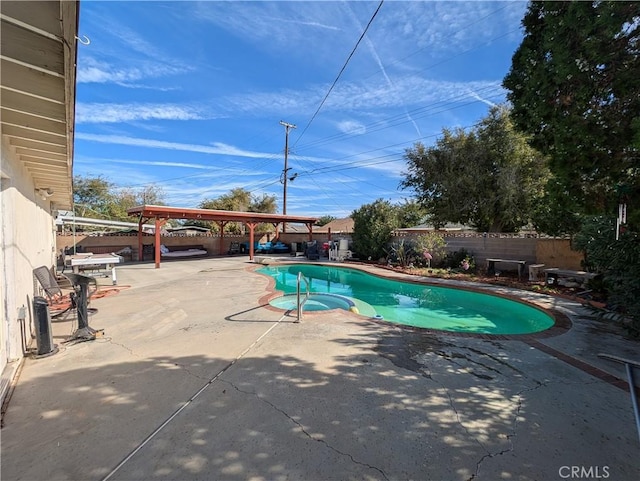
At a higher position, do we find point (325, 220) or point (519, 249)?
point (325, 220)

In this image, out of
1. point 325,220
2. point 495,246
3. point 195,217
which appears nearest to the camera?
point 495,246

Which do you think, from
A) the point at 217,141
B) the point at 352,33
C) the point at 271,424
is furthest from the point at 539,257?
the point at 217,141

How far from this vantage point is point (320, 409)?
2.66 meters

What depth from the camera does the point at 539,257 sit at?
10.5 metres

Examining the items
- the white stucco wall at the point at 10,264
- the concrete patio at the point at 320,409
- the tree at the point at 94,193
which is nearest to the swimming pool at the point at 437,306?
the concrete patio at the point at 320,409

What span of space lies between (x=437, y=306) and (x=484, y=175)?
981cm

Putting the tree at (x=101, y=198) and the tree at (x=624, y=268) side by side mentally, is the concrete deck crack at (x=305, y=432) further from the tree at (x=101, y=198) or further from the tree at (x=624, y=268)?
the tree at (x=101, y=198)

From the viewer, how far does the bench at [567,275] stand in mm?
8023

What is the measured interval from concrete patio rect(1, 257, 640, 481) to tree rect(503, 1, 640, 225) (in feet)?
8.21

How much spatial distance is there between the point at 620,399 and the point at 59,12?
217 inches

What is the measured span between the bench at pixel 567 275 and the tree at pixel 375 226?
25.2ft

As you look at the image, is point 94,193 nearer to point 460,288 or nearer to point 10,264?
point 10,264

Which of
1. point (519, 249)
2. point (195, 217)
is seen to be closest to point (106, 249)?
point (195, 217)

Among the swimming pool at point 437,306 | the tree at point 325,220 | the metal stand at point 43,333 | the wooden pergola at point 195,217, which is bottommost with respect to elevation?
the swimming pool at point 437,306
